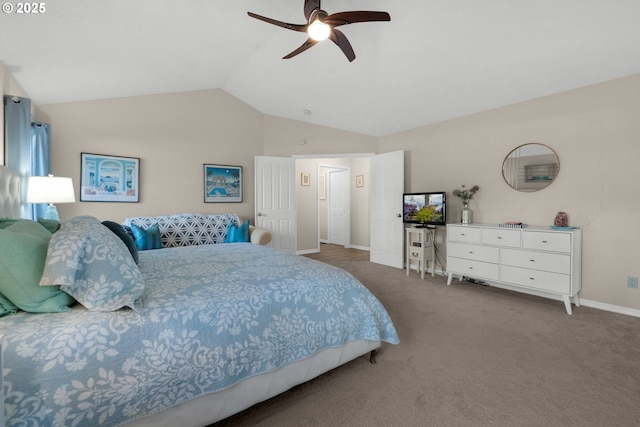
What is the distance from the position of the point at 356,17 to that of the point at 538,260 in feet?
9.99

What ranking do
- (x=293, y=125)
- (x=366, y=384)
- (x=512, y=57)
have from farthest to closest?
(x=293, y=125)
(x=512, y=57)
(x=366, y=384)

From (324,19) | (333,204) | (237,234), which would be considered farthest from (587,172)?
(333,204)

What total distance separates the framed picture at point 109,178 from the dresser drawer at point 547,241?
501 centimetres

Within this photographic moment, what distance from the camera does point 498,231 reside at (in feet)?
11.1

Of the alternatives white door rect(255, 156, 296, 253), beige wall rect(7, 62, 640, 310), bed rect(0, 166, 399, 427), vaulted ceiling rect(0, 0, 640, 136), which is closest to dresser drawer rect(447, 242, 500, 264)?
beige wall rect(7, 62, 640, 310)

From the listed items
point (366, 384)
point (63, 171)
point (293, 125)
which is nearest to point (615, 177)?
point (366, 384)

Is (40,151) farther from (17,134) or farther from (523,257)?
(523,257)

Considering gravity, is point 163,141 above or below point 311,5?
below

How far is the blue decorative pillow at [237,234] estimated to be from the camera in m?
4.12

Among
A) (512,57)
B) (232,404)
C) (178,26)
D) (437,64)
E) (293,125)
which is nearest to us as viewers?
(232,404)

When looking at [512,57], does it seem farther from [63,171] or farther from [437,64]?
[63,171]

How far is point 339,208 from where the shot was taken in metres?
7.50

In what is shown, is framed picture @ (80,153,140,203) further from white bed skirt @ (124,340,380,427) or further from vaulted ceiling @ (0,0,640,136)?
white bed skirt @ (124,340,380,427)

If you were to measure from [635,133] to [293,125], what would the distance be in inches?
178
